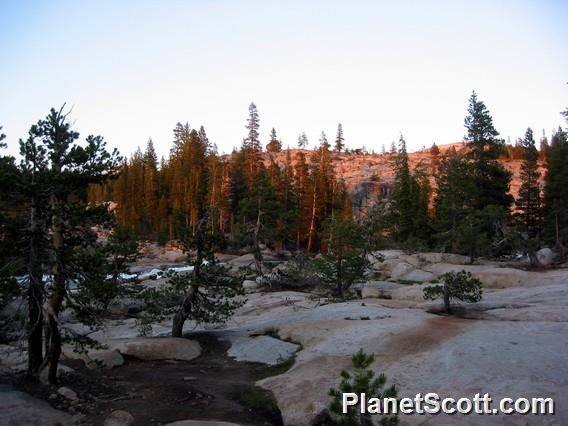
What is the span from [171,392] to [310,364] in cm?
409

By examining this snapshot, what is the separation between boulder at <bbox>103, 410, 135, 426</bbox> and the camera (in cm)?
952

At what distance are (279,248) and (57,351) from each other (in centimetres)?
5167

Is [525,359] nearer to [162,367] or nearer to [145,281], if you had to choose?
[162,367]

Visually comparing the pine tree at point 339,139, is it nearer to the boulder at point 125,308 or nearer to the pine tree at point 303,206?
the pine tree at point 303,206

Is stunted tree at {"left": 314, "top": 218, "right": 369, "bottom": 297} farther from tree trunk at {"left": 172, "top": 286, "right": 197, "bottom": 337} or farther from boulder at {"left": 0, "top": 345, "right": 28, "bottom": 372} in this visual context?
boulder at {"left": 0, "top": 345, "right": 28, "bottom": 372}

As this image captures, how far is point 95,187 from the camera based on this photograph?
4003 inches

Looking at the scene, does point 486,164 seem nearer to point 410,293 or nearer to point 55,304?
point 410,293

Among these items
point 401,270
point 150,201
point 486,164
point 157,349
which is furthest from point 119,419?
point 150,201

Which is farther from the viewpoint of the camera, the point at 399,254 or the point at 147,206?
the point at 147,206

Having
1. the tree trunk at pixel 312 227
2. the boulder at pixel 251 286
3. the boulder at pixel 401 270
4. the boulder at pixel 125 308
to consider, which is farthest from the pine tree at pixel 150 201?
the boulder at pixel 401 270

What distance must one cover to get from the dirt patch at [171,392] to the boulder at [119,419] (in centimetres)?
20

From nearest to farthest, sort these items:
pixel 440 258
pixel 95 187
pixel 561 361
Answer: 1. pixel 561 361
2. pixel 440 258
3. pixel 95 187

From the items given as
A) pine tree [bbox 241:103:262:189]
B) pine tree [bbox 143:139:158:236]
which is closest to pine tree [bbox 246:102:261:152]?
pine tree [bbox 241:103:262:189]

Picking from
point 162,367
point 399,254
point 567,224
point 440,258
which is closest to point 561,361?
point 162,367
